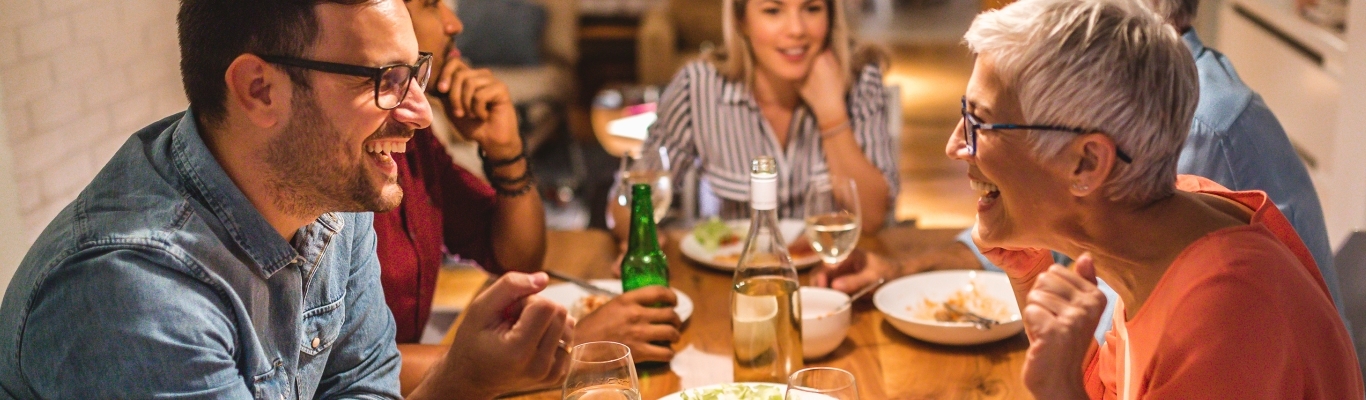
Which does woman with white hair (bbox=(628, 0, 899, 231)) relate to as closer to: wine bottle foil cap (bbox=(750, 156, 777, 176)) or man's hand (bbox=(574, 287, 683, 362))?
man's hand (bbox=(574, 287, 683, 362))

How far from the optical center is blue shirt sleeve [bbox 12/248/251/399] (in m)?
1.05

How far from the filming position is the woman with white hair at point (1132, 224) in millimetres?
1098

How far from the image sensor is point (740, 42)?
279cm

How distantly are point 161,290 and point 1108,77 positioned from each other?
99 centimetres

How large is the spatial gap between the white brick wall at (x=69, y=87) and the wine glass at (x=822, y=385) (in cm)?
186

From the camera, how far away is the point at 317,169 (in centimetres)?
126

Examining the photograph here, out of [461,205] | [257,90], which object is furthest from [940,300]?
[257,90]

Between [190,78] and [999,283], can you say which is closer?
[190,78]

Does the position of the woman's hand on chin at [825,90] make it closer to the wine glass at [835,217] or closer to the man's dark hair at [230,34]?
the wine glass at [835,217]

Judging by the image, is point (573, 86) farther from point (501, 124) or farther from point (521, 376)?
point (521, 376)

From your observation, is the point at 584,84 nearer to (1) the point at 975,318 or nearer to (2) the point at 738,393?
(1) the point at 975,318

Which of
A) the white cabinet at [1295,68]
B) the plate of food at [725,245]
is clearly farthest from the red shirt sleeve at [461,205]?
the white cabinet at [1295,68]

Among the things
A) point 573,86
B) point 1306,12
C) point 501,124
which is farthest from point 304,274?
point 573,86

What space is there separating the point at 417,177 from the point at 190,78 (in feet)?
2.60
